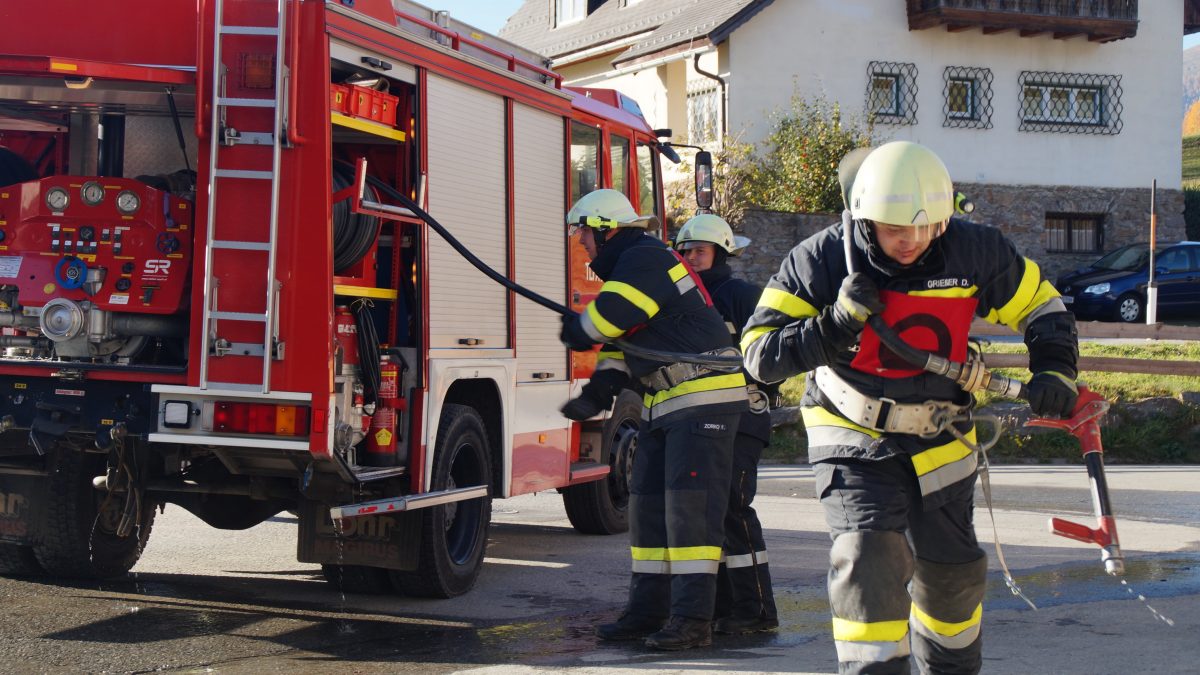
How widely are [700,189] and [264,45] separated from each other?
4.58 meters

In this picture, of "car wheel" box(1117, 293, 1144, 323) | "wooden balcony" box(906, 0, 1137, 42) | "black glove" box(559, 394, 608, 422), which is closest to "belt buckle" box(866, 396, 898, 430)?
"black glove" box(559, 394, 608, 422)

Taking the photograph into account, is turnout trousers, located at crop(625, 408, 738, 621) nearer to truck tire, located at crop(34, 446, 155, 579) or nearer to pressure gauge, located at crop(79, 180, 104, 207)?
truck tire, located at crop(34, 446, 155, 579)

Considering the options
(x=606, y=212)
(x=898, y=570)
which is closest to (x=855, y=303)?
(x=898, y=570)

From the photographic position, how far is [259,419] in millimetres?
5988

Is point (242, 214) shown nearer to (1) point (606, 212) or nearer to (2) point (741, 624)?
(1) point (606, 212)

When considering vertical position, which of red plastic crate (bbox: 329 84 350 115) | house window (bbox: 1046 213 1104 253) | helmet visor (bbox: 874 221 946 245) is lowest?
helmet visor (bbox: 874 221 946 245)

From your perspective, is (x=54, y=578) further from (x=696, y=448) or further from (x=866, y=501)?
(x=866, y=501)

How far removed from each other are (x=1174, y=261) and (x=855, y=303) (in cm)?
2227

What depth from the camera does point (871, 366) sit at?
4461mm

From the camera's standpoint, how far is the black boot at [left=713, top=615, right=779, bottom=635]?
21.2ft

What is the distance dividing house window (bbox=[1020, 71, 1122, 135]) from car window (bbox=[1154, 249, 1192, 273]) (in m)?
4.12

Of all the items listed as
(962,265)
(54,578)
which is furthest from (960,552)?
(54,578)

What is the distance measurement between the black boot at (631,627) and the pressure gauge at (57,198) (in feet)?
9.94

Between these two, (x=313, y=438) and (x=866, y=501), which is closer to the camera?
(x=866, y=501)
